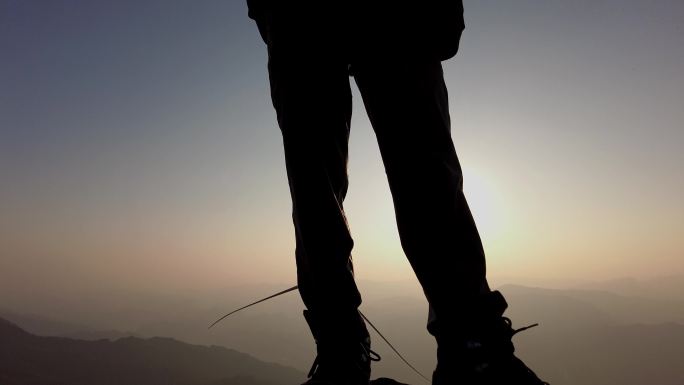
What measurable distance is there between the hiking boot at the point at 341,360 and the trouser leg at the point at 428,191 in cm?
39

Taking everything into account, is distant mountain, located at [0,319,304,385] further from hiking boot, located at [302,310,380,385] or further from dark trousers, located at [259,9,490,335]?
dark trousers, located at [259,9,490,335]

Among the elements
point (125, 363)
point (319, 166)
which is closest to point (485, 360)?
point (319, 166)

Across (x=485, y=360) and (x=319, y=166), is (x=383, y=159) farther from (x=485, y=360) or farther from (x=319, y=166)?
(x=485, y=360)

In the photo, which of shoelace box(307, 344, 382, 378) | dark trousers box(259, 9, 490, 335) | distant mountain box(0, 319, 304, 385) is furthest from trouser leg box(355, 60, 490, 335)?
distant mountain box(0, 319, 304, 385)

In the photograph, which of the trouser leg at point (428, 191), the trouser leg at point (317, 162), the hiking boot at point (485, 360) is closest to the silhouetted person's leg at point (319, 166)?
the trouser leg at point (317, 162)

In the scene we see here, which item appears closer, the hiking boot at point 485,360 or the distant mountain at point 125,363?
the hiking boot at point 485,360

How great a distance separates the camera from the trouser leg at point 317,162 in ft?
7.09

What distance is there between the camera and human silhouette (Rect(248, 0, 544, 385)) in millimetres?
1829

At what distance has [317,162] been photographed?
223 centimetres

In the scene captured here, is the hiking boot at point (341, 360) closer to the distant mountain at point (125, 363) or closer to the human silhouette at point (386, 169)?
the human silhouette at point (386, 169)

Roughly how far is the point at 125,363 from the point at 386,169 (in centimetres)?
20769

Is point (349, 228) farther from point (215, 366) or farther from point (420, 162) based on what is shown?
point (215, 366)

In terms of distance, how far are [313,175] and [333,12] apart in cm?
90

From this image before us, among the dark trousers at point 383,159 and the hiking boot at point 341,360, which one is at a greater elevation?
the dark trousers at point 383,159
